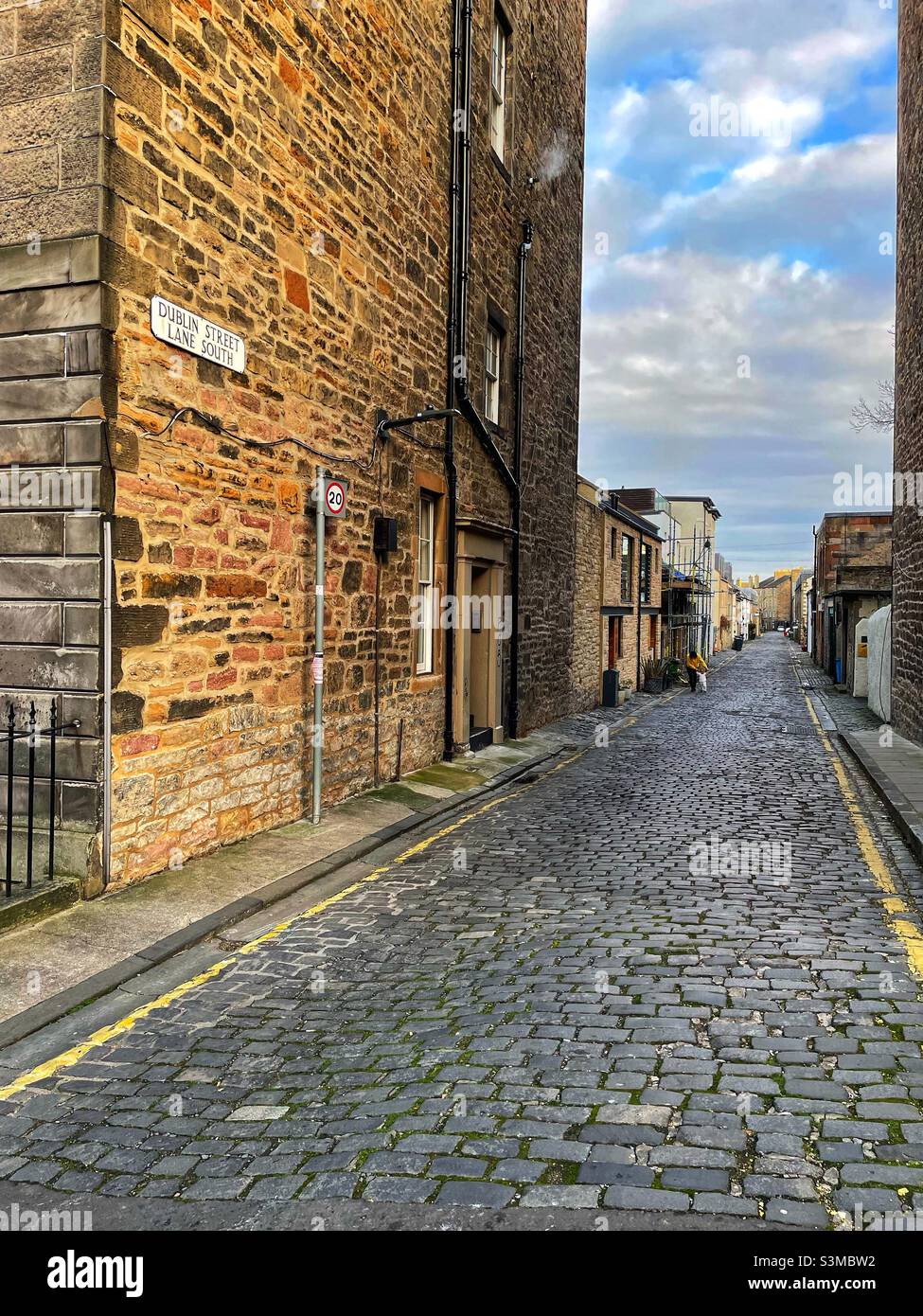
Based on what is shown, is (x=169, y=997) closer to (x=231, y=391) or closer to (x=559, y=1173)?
(x=559, y=1173)

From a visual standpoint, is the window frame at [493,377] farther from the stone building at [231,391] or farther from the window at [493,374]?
the stone building at [231,391]

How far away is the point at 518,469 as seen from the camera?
50.8ft

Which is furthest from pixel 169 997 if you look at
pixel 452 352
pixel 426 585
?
pixel 452 352

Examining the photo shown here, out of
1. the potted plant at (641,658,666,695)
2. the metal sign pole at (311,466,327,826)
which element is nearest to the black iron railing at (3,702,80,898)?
the metal sign pole at (311,466,327,826)

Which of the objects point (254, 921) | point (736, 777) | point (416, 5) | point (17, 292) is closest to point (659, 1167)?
point (254, 921)

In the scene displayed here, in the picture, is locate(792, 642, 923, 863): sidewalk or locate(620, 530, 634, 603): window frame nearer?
locate(792, 642, 923, 863): sidewalk

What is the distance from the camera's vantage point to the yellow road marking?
17.6ft

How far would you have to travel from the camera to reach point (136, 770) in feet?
19.9

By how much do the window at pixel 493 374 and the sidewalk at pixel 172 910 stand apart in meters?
7.04

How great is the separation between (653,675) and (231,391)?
25.9m

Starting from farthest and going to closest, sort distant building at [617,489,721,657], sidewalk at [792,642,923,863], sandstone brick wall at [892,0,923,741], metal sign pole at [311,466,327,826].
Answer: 1. distant building at [617,489,721,657]
2. sandstone brick wall at [892,0,923,741]
3. sidewalk at [792,642,923,863]
4. metal sign pole at [311,466,327,826]

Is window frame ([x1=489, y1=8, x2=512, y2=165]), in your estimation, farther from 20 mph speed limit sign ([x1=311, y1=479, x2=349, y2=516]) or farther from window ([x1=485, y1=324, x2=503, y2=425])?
20 mph speed limit sign ([x1=311, y1=479, x2=349, y2=516])

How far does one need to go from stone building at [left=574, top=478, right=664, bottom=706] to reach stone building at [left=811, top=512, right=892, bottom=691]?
6.09 m
